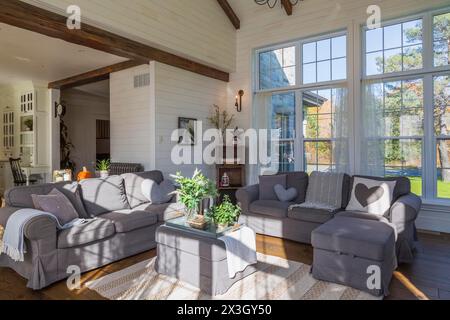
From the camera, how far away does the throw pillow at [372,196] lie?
12.1 ft

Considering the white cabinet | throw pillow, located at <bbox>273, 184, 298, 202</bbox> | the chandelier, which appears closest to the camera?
throw pillow, located at <bbox>273, 184, 298, 202</bbox>

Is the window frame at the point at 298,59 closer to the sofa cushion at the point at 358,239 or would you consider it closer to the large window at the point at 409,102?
the large window at the point at 409,102

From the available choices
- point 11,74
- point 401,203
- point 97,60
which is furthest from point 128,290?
point 11,74

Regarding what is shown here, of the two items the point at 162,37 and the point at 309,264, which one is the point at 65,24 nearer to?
the point at 162,37

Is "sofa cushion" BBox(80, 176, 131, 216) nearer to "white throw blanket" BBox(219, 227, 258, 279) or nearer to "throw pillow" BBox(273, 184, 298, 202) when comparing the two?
"white throw blanket" BBox(219, 227, 258, 279)

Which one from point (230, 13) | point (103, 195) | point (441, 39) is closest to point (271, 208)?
point (103, 195)

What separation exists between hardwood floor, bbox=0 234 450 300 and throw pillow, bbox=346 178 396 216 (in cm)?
68

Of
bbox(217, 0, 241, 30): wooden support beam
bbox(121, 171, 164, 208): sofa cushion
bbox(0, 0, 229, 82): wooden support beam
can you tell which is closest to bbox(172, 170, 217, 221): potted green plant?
bbox(121, 171, 164, 208): sofa cushion

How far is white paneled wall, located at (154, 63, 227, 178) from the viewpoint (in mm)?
5309

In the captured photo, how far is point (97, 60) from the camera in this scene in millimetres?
5746

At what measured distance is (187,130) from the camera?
581 cm

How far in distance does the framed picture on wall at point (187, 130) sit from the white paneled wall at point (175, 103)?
3.6 inches

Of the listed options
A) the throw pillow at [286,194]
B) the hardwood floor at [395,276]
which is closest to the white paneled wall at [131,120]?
the throw pillow at [286,194]

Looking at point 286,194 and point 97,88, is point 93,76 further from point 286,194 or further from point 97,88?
point 286,194
